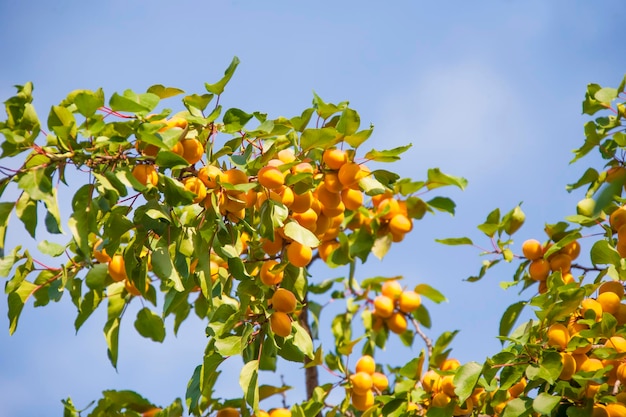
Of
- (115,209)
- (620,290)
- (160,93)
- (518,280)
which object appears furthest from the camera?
(518,280)

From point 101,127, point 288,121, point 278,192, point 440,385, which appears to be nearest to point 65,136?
point 101,127

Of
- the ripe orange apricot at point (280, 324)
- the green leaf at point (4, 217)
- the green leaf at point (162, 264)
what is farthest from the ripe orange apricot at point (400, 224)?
the green leaf at point (4, 217)

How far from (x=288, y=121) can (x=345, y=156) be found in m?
0.20

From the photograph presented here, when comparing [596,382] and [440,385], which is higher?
[440,385]

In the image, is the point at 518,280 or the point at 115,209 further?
the point at 518,280

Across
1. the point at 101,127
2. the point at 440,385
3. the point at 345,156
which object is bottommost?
the point at 440,385

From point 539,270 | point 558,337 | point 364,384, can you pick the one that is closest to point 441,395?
point 364,384

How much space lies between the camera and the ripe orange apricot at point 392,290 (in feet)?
10.4

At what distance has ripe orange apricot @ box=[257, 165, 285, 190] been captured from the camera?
1801 millimetres

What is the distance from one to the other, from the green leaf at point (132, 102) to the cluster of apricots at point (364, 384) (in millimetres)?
1410

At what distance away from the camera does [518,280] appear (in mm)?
2682

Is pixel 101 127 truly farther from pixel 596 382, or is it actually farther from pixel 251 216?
pixel 596 382

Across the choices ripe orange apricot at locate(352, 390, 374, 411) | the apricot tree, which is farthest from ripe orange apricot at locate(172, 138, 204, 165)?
ripe orange apricot at locate(352, 390, 374, 411)

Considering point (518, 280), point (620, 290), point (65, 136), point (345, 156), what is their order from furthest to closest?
point (518, 280)
point (620, 290)
point (345, 156)
point (65, 136)
